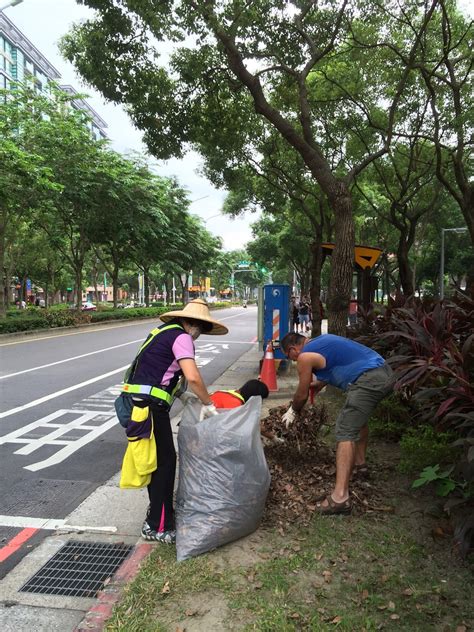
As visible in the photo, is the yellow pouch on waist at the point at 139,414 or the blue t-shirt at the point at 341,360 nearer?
the yellow pouch on waist at the point at 139,414

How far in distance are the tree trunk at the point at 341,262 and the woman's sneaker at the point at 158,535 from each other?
4178 mm

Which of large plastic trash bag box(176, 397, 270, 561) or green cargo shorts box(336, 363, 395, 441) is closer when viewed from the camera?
large plastic trash bag box(176, 397, 270, 561)

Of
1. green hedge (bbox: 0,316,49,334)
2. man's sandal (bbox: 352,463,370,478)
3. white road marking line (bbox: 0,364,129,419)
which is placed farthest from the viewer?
green hedge (bbox: 0,316,49,334)

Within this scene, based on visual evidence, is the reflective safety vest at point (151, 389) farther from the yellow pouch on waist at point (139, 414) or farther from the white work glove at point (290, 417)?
the white work glove at point (290, 417)

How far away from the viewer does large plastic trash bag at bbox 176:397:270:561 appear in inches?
114

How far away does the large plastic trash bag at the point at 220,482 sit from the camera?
2893 millimetres

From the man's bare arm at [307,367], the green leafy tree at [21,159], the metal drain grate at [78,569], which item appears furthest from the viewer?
the green leafy tree at [21,159]

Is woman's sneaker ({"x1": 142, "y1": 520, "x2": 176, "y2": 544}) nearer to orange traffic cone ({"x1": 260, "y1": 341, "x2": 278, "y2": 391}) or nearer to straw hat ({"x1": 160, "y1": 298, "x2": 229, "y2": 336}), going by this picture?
straw hat ({"x1": 160, "y1": 298, "x2": 229, "y2": 336})

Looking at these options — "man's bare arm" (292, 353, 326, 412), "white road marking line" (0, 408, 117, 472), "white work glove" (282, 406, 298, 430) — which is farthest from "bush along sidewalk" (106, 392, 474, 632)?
"white road marking line" (0, 408, 117, 472)

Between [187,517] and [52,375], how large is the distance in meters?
7.42

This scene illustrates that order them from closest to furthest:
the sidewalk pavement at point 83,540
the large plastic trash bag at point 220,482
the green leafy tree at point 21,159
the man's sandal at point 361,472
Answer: the sidewalk pavement at point 83,540
the large plastic trash bag at point 220,482
the man's sandal at point 361,472
the green leafy tree at point 21,159

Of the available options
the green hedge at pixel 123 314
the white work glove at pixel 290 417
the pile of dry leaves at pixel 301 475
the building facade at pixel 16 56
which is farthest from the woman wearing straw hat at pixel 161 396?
the building facade at pixel 16 56

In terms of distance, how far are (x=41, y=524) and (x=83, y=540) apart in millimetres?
422

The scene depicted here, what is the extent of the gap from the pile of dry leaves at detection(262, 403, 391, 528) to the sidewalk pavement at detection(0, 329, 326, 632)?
0.96 meters
